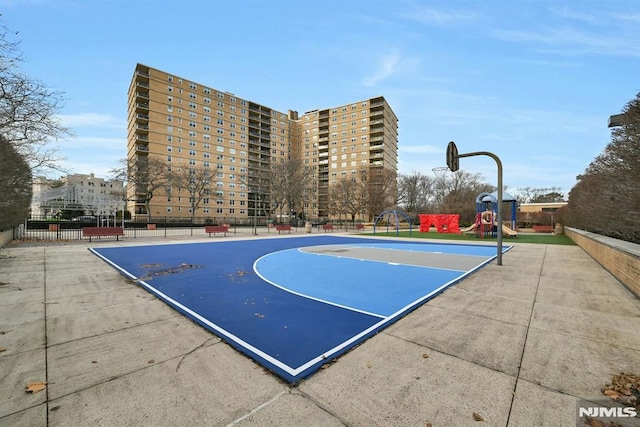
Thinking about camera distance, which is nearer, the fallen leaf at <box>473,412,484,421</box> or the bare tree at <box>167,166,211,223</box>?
the fallen leaf at <box>473,412,484,421</box>

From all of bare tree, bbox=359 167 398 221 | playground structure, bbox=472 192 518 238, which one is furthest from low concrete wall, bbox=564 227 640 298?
bare tree, bbox=359 167 398 221

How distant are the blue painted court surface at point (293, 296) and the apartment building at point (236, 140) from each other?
152 feet

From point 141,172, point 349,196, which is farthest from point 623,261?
point 141,172

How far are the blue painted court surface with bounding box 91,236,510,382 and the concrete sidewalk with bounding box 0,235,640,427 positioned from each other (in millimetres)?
290

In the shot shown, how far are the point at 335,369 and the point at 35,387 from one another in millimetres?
3307

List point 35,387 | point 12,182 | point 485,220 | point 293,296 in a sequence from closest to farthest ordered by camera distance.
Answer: point 35,387 < point 293,296 < point 12,182 < point 485,220

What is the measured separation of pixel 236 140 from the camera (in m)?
83.9

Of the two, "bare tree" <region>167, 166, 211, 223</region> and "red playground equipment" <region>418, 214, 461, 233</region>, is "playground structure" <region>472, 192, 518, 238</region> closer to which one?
"red playground equipment" <region>418, 214, 461, 233</region>

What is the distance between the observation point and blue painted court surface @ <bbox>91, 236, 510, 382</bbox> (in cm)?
418

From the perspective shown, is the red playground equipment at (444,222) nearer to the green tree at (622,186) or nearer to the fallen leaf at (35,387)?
the green tree at (622,186)

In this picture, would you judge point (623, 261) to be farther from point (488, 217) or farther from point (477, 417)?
point (488, 217)

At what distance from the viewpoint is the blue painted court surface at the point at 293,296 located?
164 inches

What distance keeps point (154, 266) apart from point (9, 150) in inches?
338

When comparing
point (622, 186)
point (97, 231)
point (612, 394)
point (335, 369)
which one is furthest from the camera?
point (97, 231)
